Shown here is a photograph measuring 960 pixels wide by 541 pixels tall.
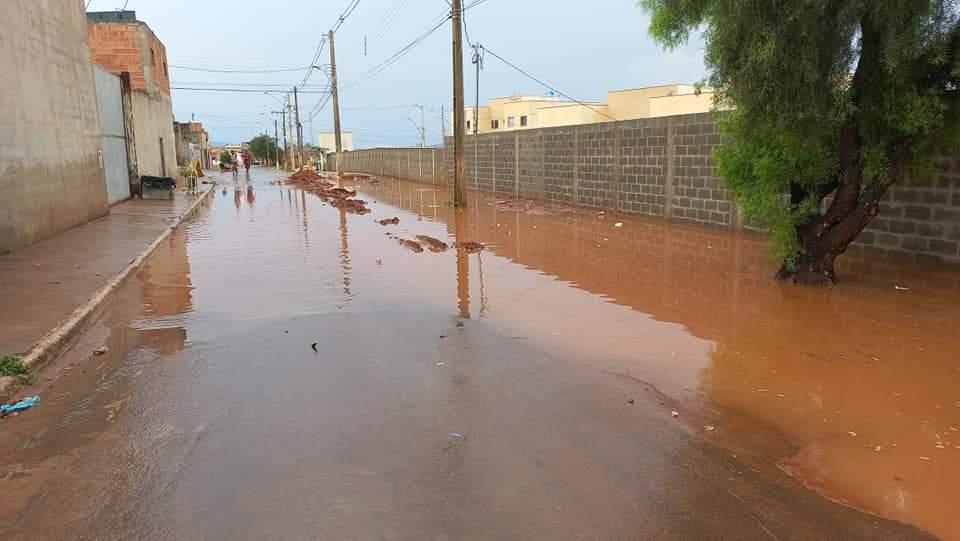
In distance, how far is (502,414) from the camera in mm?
4492

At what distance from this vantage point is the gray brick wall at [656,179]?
9438 mm

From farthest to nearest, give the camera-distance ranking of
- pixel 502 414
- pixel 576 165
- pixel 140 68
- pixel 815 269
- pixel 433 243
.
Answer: pixel 140 68 < pixel 576 165 < pixel 433 243 < pixel 815 269 < pixel 502 414

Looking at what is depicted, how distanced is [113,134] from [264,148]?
3729 inches

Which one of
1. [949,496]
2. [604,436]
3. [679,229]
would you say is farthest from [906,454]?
[679,229]

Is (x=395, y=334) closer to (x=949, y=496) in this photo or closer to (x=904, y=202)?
(x=949, y=496)

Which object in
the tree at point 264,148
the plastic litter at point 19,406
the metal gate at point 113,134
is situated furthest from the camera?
the tree at point 264,148

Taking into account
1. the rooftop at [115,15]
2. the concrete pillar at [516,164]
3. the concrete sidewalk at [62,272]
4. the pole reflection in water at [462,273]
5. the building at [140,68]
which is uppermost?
the rooftop at [115,15]

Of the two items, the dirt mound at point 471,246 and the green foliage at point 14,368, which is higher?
the dirt mound at point 471,246

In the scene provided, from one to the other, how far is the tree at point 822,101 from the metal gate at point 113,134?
712 inches

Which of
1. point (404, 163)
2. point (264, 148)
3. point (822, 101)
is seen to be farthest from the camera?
point (264, 148)

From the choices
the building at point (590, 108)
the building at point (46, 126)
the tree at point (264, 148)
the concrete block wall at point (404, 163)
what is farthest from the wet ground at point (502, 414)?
the tree at point (264, 148)

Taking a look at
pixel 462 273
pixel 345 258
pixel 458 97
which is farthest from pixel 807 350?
pixel 458 97

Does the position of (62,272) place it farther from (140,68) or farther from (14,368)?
(140,68)

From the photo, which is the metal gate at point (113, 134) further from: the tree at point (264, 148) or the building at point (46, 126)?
the tree at point (264, 148)
